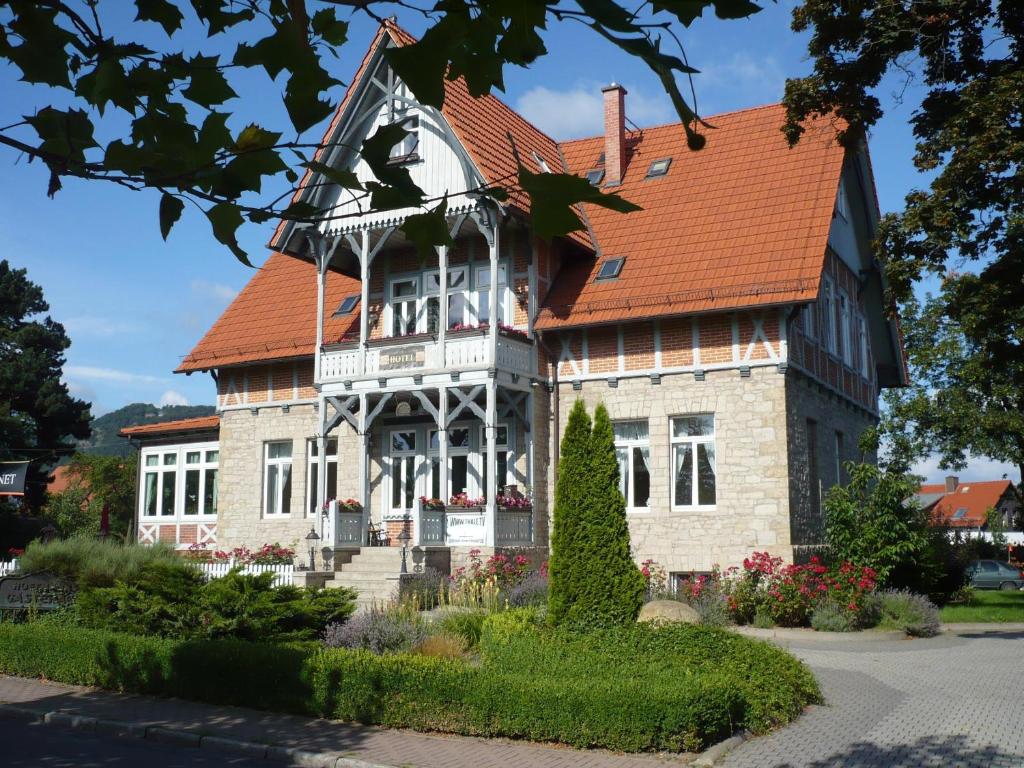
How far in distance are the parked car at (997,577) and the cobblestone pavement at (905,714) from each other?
1024 inches

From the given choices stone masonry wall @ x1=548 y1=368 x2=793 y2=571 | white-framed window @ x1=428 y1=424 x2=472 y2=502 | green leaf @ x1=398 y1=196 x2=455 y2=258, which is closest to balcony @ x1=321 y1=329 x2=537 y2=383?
white-framed window @ x1=428 y1=424 x2=472 y2=502

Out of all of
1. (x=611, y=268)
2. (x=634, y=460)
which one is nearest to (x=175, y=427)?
(x=611, y=268)

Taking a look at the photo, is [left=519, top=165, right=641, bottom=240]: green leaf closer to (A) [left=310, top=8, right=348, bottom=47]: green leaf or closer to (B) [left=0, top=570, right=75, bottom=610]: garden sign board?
(A) [left=310, top=8, right=348, bottom=47]: green leaf

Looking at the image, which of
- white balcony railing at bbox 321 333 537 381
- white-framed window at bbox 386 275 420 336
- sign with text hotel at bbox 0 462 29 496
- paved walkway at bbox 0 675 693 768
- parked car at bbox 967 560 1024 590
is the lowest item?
parked car at bbox 967 560 1024 590

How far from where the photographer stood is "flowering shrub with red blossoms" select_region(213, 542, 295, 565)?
22.7 meters

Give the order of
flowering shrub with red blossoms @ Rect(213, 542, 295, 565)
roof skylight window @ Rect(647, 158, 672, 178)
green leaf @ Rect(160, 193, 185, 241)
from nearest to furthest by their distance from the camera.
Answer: green leaf @ Rect(160, 193, 185, 241)
flowering shrub with red blossoms @ Rect(213, 542, 295, 565)
roof skylight window @ Rect(647, 158, 672, 178)

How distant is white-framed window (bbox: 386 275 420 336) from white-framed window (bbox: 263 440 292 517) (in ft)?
13.7

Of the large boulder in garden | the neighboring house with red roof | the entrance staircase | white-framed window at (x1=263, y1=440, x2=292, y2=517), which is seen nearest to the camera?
the large boulder in garden

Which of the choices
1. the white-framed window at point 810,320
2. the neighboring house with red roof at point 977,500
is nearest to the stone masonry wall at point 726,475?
the white-framed window at point 810,320

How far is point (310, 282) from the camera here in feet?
89.1

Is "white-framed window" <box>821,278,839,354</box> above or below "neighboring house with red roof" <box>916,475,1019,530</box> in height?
above

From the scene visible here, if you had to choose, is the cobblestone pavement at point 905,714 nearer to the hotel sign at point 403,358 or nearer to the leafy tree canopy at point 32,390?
the hotel sign at point 403,358

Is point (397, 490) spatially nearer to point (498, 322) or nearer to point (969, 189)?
point (498, 322)

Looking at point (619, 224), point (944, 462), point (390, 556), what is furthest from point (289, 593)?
point (944, 462)
